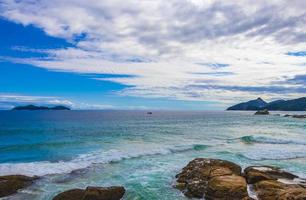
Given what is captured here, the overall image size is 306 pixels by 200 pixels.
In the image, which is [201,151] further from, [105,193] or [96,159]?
[105,193]

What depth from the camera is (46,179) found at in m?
22.1

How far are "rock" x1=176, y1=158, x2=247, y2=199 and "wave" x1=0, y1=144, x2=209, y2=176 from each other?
918cm

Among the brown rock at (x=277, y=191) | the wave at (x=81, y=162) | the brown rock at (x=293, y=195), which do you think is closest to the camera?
the brown rock at (x=293, y=195)

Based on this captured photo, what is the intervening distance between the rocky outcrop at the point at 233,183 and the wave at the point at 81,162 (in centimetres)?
918

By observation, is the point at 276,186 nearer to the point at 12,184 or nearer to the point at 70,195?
the point at 70,195

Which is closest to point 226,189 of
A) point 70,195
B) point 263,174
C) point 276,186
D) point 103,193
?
point 276,186

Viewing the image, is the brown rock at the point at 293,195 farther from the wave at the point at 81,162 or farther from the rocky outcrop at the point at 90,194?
the wave at the point at 81,162

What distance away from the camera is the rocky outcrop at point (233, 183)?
17125 millimetres

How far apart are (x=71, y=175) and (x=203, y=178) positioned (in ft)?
31.9

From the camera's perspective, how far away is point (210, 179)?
63.2ft

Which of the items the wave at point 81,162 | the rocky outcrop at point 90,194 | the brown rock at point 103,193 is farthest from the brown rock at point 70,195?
the wave at point 81,162

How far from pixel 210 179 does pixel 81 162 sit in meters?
13.6

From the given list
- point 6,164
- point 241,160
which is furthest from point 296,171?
point 6,164

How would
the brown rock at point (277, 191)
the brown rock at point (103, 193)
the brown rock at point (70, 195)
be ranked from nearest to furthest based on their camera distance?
the brown rock at point (277, 191)
the brown rock at point (103, 193)
the brown rock at point (70, 195)
